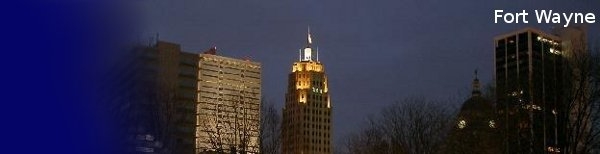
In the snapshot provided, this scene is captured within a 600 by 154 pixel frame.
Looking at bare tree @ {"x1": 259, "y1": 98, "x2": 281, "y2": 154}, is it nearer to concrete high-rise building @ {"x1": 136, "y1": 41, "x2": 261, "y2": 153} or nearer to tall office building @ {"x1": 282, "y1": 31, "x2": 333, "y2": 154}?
concrete high-rise building @ {"x1": 136, "y1": 41, "x2": 261, "y2": 153}

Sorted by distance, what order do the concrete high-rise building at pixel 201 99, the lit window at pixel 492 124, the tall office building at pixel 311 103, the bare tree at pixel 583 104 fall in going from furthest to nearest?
1. the tall office building at pixel 311 103
2. the concrete high-rise building at pixel 201 99
3. the lit window at pixel 492 124
4. the bare tree at pixel 583 104

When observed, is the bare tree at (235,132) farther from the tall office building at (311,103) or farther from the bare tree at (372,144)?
the tall office building at (311,103)

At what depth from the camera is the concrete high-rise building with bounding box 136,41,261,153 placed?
170ft

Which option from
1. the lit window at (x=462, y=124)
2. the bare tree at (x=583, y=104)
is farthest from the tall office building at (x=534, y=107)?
the lit window at (x=462, y=124)

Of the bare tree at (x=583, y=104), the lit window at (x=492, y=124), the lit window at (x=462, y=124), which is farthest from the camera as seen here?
the lit window at (x=462, y=124)

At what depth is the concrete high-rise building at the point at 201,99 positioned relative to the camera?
170 ft

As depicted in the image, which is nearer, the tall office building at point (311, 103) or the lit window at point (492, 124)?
the lit window at point (492, 124)

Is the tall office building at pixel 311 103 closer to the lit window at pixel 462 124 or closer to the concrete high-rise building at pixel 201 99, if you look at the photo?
the concrete high-rise building at pixel 201 99

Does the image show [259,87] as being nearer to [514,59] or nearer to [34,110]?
[514,59]

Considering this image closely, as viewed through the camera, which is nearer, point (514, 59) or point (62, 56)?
point (62, 56)

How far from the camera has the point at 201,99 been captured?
111562 millimetres

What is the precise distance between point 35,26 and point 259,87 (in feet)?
386

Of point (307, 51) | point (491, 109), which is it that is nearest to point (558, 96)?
point (491, 109)

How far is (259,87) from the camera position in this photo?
144750 millimetres
